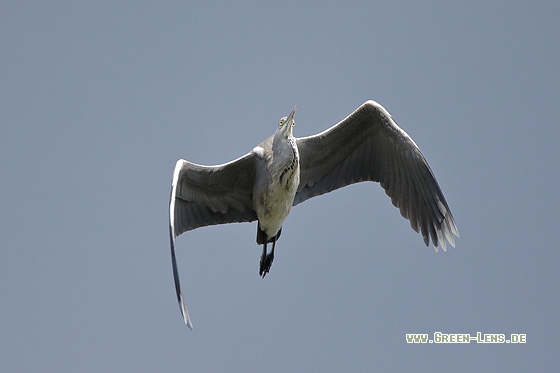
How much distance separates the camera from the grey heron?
1207cm

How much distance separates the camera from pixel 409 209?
1259 centimetres

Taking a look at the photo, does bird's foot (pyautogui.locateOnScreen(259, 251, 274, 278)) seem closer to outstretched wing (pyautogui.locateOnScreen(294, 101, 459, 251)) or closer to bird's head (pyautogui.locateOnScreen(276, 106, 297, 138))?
outstretched wing (pyautogui.locateOnScreen(294, 101, 459, 251))

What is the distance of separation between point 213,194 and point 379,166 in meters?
A: 2.22

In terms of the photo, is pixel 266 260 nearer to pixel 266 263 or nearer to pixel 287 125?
pixel 266 263

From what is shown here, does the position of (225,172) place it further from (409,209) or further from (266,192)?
(409,209)

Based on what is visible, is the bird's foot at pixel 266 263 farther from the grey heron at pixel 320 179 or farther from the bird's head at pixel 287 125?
the bird's head at pixel 287 125

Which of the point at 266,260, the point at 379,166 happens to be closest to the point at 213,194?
the point at 266,260

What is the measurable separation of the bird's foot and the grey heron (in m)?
0.01

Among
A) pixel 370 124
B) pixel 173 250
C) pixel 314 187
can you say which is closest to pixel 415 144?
pixel 370 124

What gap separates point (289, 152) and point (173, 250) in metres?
1.93

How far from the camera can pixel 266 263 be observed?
492 inches

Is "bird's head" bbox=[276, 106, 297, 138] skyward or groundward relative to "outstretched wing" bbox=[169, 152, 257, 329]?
skyward

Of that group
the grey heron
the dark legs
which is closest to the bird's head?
the grey heron

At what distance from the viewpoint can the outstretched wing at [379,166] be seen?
1234 cm
